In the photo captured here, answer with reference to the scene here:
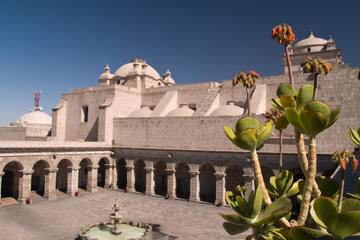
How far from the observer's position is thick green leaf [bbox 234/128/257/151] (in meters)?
2.86

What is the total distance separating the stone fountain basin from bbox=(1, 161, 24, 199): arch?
1297 centimetres

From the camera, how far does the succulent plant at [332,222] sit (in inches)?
87.8

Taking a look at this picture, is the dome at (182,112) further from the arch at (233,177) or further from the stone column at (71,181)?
the stone column at (71,181)

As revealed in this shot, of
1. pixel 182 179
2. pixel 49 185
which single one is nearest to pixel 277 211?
pixel 49 185

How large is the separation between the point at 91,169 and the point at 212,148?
1228 centimetres

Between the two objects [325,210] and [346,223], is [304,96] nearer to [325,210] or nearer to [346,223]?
[325,210]

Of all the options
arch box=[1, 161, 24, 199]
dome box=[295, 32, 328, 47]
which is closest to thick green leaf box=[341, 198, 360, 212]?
arch box=[1, 161, 24, 199]

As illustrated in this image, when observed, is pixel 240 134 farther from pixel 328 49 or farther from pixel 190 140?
pixel 328 49

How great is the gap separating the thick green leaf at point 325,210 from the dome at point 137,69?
35.0m

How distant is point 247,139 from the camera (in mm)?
2898

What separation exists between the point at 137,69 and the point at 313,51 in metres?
20.9

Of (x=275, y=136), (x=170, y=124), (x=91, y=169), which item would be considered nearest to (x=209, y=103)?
(x=170, y=124)

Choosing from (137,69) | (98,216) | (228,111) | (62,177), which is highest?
(137,69)

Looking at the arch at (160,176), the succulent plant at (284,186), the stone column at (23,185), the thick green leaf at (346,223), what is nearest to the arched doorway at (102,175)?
the arch at (160,176)
